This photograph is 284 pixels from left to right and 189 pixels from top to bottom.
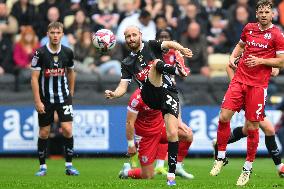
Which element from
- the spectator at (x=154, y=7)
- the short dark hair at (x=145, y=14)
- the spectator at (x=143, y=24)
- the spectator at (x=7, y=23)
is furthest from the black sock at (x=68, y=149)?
the spectator at (x=154, y=7)

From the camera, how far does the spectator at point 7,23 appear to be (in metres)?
22.5

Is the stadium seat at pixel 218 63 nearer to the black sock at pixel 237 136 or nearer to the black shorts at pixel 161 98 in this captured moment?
the black sock at pixel 237 136

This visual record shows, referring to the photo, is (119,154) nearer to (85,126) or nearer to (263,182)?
(85,126)

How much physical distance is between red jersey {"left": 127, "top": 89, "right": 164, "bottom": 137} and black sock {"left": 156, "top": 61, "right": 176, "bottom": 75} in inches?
87.3

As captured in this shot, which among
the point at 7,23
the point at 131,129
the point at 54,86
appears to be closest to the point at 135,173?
the point at 131,129

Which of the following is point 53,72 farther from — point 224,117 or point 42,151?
point 224,117

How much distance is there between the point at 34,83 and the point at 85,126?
5133 mm

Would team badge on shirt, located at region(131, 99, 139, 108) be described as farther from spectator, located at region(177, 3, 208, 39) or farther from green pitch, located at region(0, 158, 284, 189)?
spectator, located at region(177, 3, 208, 39)

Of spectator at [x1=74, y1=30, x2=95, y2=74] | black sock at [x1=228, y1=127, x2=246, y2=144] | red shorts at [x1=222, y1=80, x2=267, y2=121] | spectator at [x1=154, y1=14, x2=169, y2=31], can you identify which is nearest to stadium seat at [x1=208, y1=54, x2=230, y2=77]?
spectator at [x1=154, y1=14, x2=169, y2=31]

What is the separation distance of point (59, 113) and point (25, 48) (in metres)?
5.85

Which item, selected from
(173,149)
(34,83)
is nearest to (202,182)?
(173,149)

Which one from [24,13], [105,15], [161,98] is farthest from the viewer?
[105,15]

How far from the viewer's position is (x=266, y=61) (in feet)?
45.1

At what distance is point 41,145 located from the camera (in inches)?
651
